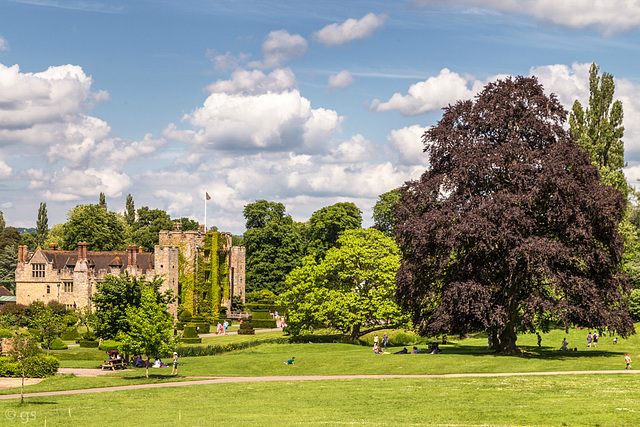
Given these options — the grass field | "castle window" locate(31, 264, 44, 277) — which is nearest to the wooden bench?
the grass field

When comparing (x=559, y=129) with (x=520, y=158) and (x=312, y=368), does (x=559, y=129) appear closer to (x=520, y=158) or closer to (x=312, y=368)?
(x=520, y=158)

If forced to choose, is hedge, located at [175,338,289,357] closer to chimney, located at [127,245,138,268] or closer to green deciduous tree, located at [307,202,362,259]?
chimney, located at [127,245,138,268]

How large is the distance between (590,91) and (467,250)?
35476mm

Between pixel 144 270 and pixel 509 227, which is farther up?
pixel 509 227

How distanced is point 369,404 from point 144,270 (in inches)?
2514

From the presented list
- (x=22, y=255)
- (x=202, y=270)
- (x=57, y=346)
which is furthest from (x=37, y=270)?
(x=57, y=346)

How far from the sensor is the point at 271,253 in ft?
358

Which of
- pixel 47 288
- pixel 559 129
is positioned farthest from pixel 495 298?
pixel 47 288

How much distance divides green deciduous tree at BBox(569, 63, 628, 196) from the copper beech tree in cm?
2420

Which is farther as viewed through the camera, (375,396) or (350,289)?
(350,289)

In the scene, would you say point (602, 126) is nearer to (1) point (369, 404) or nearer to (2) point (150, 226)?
(1) point (369, 404)

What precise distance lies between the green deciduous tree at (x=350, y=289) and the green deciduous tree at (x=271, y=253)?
153ft

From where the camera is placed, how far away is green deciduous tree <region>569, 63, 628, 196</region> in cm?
6488

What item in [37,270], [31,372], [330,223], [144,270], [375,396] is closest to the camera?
[375,396]
